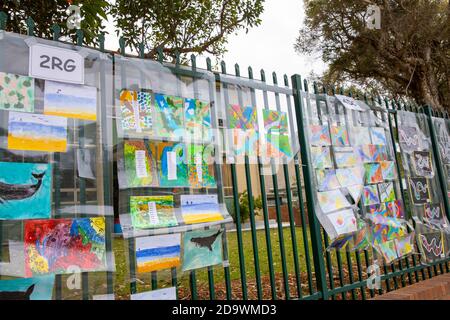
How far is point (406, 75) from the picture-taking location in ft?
26.3

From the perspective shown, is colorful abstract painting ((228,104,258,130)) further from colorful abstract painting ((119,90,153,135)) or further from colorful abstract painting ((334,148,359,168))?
colorful abstract painting ((334,148,359,168))

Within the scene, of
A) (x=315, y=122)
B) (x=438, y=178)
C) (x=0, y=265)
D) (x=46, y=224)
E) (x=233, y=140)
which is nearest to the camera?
(x=0, y=265)

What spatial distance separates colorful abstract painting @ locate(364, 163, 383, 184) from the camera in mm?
3316

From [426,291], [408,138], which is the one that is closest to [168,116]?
[426,291]

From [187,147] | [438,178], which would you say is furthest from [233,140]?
[438,178]

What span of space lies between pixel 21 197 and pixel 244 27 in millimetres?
6104

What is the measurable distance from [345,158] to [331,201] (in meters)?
0.47

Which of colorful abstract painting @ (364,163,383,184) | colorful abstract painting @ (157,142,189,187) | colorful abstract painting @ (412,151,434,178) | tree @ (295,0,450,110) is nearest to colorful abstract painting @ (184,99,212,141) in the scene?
colorful abstract painting @ (157,142,189,187)

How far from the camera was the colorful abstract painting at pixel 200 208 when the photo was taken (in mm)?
2188

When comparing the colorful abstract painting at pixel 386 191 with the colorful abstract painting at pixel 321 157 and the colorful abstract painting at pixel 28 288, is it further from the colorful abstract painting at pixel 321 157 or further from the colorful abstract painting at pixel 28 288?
the colorful abstract painting at pixel 28 288

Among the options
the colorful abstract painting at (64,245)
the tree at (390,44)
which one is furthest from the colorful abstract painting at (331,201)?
the tree at (390,44)

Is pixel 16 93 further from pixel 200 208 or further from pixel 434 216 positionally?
pixel 434 216

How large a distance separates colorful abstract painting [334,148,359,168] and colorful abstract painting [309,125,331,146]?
134 millimetres
